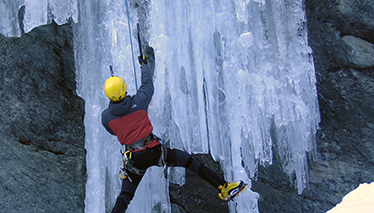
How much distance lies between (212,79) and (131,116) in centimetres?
155

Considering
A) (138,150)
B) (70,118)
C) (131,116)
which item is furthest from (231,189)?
(70,118)

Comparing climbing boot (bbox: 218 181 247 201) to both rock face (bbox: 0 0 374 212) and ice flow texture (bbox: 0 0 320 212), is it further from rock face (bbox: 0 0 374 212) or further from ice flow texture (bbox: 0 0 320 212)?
rock face (bbox: 0 0 374 212)

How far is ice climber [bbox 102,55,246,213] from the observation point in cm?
290

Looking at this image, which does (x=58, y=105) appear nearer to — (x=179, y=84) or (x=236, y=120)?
(x=179, y=84)

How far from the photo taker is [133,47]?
3990 mm

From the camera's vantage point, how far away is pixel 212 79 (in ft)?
13.5

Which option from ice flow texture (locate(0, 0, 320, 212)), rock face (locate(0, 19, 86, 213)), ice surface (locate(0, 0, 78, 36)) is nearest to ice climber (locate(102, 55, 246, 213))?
ice flow texture (locate(0, 0, 320, 212))

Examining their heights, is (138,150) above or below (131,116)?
below

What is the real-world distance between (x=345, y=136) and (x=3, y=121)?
4.71 metres

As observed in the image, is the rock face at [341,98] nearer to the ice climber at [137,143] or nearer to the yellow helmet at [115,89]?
the ice climber at [137,143]

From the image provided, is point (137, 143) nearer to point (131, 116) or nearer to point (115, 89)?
point (131, 116)

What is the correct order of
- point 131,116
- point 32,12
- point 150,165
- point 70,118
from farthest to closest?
point 70,118 → point 32,12 → point 150,165 → point 131,116

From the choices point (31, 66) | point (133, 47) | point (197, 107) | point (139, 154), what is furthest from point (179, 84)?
point (31, 66)

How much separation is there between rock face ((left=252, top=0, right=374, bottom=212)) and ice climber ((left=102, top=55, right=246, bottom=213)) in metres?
1.67
